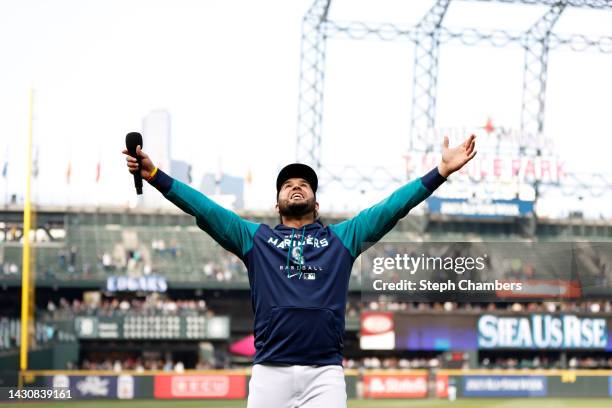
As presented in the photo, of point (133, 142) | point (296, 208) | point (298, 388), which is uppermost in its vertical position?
point (133, 142)

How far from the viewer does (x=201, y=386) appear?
3397 cm

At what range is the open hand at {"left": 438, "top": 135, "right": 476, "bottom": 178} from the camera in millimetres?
4949

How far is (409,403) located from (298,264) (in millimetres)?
28070

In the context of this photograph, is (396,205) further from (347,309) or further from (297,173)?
(347,309)

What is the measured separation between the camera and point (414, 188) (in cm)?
489

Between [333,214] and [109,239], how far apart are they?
10.4m

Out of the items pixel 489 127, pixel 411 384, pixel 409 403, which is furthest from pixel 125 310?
pixel 489 127

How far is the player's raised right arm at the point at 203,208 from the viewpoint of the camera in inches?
191

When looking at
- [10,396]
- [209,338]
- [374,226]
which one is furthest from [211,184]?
[374,226]

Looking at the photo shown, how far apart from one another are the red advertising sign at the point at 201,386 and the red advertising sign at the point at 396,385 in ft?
14.1

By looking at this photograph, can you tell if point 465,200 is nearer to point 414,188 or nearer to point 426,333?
point 426,333

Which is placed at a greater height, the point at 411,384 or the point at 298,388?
the point at 298,388

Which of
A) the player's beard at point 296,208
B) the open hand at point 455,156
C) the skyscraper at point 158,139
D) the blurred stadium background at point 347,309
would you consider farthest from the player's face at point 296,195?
the skyscraper at point 158,139

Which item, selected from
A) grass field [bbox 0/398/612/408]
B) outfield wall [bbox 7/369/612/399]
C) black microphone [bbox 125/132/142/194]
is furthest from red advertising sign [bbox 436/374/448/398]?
black microphone [bbox 125/132/142/194]
